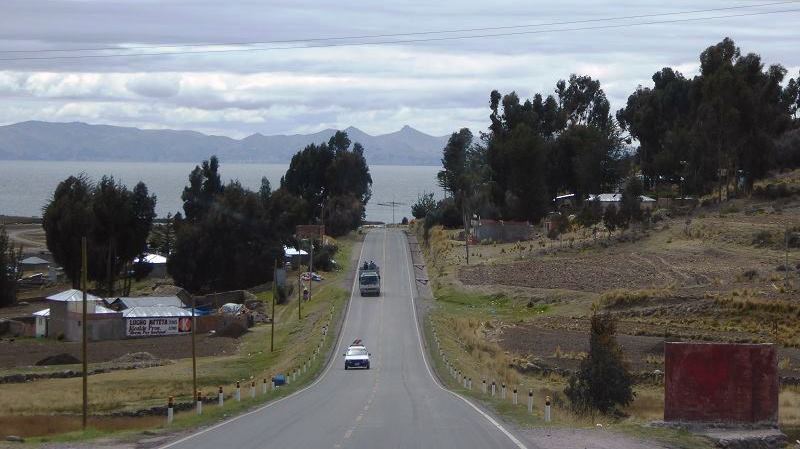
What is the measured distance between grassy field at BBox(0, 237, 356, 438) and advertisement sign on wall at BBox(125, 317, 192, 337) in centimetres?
687

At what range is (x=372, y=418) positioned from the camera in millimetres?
25719

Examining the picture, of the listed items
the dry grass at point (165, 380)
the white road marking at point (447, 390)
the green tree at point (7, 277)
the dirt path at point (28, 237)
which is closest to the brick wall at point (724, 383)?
the white road marking at point (447, 390)

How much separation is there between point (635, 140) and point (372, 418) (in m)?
124

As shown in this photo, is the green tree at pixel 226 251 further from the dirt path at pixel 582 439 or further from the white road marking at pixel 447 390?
the dirt path at pixel 582 439

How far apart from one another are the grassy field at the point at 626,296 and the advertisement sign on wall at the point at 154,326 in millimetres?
19579

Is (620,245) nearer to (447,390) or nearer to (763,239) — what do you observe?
(763,239)

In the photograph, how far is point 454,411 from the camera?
90.9ft

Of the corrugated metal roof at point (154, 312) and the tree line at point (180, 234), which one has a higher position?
the tree line at point (180, 234)

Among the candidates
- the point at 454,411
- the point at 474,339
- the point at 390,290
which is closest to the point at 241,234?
the point at 390,290

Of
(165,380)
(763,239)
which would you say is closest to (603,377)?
(165,380)

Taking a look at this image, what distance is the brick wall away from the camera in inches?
947

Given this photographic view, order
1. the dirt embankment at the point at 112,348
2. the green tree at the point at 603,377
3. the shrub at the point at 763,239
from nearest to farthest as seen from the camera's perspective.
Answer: the green tree at the point at 603,377 → the dirt embankment at the point at 112,348 → the shrub at the point at 763,239

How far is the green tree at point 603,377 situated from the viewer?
35.3 meters

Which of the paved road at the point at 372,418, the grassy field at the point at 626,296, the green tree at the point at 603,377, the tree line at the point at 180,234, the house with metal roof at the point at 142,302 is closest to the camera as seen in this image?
the paved road at the point at 372,418
